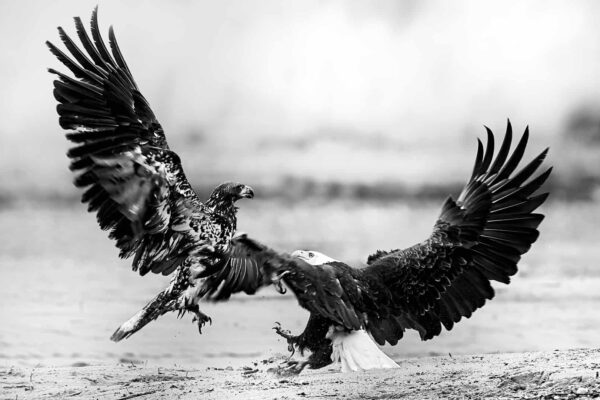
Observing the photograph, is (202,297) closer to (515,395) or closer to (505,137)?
(515,395)

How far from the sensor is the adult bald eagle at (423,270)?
28.7ft

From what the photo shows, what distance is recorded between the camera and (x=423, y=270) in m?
9.55

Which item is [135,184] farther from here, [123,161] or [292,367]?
[292,367]

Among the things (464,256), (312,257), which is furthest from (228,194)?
(464,256)

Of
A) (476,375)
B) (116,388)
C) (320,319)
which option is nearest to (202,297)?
(320,319)

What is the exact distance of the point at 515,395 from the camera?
8336 mm

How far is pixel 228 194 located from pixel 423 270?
2.25 meters

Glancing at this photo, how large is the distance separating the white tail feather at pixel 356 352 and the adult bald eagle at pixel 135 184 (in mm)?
1379

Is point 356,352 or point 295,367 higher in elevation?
point 356,352

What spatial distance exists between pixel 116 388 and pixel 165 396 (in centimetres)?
90

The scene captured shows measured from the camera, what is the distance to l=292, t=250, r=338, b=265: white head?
9586 millimetres

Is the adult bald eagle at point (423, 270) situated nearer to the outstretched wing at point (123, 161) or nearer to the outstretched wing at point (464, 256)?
the outstretched wing at point (464, 256)

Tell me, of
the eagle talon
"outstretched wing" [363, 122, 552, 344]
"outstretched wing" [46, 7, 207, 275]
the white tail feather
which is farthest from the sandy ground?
"outstretched wing" [46, 7, 207, 275]

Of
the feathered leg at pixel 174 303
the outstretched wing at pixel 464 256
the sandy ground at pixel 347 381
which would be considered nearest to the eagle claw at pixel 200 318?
the feathered leg at pixel 174 303
